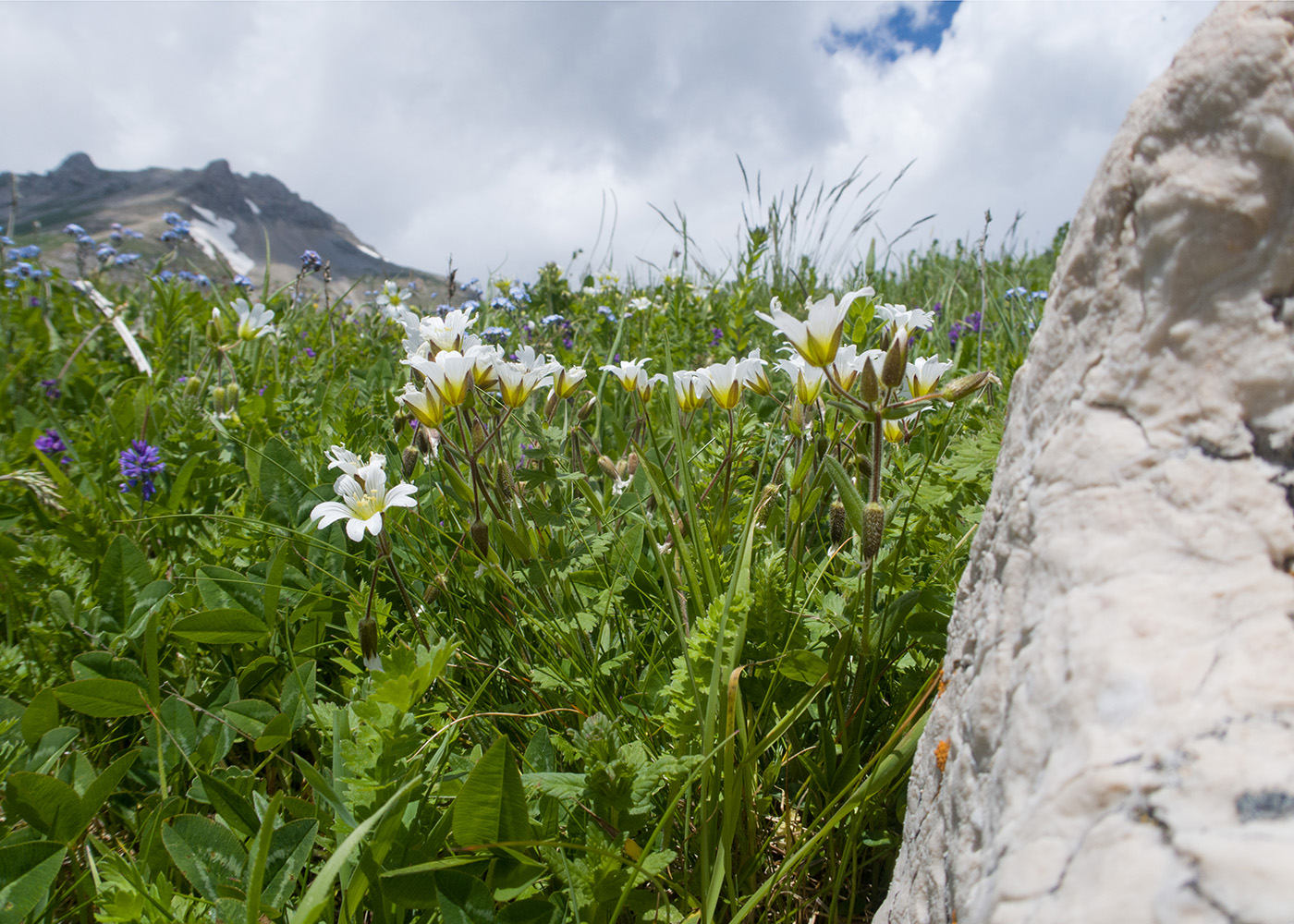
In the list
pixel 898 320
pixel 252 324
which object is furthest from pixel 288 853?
pixel 252 324

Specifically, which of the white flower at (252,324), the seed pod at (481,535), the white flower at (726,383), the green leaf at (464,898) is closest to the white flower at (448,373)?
the seed pod at (481,535)

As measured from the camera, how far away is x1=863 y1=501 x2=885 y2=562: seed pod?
1.29m

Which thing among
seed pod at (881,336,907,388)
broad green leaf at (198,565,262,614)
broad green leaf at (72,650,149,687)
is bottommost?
broad green leaf at (72,650,149,687)

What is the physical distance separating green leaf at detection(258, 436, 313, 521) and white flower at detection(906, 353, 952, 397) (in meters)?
1.76

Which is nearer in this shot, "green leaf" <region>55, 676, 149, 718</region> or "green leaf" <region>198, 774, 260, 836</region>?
"green leaf" <region>198, 774, 260, 836</region>

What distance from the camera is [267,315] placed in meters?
3.28

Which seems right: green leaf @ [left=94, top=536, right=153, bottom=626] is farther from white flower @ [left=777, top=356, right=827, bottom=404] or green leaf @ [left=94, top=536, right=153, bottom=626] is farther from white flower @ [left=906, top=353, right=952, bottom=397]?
white flower @ [left=906, top=353, right=952, bottom=397]

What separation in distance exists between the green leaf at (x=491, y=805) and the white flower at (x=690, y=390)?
1229 millimetres

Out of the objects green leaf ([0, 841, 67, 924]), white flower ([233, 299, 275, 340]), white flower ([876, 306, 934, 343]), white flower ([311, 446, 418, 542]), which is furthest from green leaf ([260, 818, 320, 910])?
white flower ([233, 299, 275, 340])

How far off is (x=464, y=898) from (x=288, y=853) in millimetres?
366

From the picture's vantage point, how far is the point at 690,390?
2238mm

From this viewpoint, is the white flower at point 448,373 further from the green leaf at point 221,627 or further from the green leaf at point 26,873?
the green leaf at point 26,873

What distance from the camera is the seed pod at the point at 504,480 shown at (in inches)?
72.6

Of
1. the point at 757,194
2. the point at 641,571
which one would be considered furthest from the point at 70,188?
the point at 641,571
